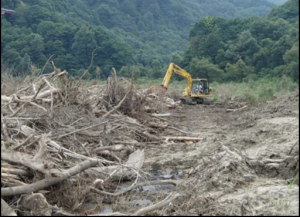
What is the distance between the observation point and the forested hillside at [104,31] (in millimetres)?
20906

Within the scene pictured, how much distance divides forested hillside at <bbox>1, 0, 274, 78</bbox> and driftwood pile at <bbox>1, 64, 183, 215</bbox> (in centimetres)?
166

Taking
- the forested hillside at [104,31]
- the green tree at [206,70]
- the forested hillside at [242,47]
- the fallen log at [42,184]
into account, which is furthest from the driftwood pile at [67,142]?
the green tree at [206,70]

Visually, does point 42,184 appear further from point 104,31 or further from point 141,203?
point 104,31

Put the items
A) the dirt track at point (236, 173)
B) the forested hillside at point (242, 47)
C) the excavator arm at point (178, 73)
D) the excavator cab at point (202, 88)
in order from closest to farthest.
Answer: the dirt track at point (236, 173)
the excavator arm at point (178, 73)
the excavator cab at point (202, 88)
the forested hillside at point (242, 47)

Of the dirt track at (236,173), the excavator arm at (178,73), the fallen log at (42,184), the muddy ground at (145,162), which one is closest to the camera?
the fallen log at (42,184)

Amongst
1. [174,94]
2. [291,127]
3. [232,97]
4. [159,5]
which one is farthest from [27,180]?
[159,5]

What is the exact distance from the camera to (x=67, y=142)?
26.1ft

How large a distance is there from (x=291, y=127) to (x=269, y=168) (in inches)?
140

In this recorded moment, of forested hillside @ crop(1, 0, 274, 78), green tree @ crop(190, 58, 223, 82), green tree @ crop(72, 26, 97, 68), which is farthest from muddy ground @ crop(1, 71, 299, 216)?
green tree @ crop(190, 58, 223, 82)

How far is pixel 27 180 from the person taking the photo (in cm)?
591

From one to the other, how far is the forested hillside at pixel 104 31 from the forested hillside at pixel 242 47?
4730 millimetres

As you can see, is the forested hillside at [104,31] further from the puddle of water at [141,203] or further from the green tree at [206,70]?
the puddle of water at [141,203]

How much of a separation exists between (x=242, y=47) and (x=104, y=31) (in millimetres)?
17631

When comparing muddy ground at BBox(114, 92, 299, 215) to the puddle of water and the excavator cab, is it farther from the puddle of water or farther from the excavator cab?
the excavator cab
